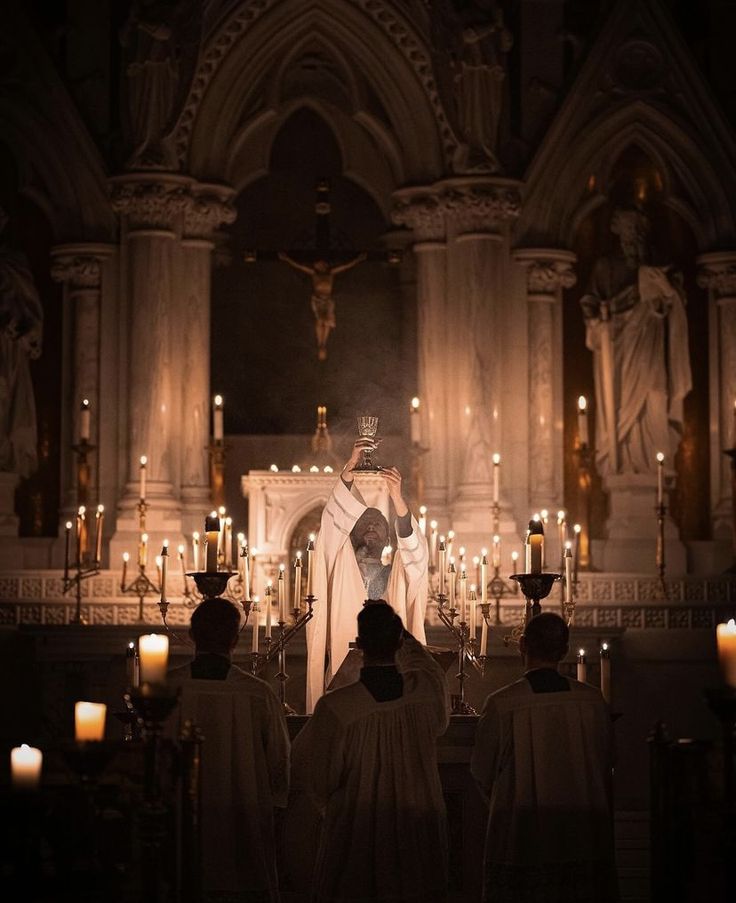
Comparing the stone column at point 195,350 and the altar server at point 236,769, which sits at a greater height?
the stone column at point 195,350

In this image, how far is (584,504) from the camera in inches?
786

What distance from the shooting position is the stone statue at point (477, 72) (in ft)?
63.9

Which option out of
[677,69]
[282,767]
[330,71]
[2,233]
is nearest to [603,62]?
[677,69]

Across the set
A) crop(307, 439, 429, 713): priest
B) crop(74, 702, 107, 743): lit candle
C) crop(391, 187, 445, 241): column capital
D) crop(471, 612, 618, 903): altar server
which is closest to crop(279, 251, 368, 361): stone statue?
crop(391, 187, 445, 241): column capital

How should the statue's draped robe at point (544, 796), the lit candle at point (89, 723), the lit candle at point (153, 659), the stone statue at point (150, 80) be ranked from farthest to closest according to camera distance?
the stone statue at point (150, 80)
the statue's draped robe at point (544, 796)
the lit candle at point (153, 659)
the lit candle at point (89, 723)

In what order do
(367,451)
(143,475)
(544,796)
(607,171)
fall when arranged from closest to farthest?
(544,796) < (367,451) < (143,475) < (607,171)

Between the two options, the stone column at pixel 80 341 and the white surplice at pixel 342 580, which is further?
the stone column at pixel 80 341

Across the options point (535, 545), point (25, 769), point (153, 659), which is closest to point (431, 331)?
point (535, 545)

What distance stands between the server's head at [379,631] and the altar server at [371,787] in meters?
0.03

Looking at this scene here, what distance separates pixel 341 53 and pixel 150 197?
2.31m

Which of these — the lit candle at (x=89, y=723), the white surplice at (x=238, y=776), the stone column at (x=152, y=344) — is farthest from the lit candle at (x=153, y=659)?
A: the stone column at (x=152, y=344)

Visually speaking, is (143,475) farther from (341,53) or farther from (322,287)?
(341,53)

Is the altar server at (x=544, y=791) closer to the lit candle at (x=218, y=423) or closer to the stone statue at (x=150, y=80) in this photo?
the lit candle at (x=218, y=423)

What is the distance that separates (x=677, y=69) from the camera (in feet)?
65.9
